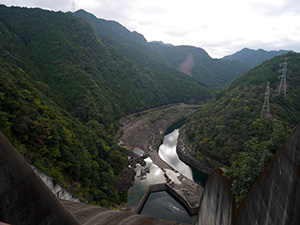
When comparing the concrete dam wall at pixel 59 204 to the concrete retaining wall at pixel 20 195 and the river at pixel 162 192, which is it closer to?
the concrete retaining wall at pixel 20 195

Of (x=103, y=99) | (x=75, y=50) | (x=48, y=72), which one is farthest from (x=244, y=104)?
(x=75, y=50)

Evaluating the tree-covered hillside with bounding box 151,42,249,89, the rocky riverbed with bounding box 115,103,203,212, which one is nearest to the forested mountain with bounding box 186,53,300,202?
the rocky riverbed with bounding box 115,103,203,212

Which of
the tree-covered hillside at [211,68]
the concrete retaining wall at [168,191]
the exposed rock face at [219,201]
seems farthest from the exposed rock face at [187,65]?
the exposed rock face at [219,201]

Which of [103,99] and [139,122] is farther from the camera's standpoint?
[139,122]

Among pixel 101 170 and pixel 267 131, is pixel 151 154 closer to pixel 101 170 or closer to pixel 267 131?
pixel 101 170

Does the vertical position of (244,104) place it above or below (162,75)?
below
